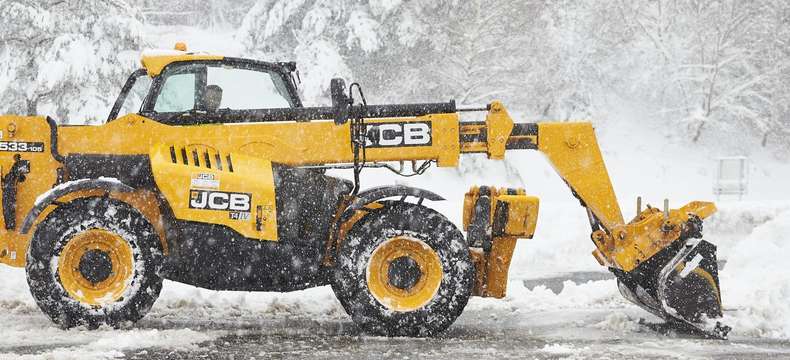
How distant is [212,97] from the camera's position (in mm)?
8156

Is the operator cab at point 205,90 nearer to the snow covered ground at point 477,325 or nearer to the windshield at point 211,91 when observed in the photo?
the windshield at point 211,91

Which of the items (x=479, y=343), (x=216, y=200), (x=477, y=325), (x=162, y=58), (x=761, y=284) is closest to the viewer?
(x=479, y=343)

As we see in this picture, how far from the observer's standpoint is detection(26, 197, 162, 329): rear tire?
744cm

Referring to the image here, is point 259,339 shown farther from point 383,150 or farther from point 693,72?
point 693,72

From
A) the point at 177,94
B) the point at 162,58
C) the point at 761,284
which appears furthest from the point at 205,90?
the point at 761,284

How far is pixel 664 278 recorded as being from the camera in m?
7.63

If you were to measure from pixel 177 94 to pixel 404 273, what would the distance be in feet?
8.34

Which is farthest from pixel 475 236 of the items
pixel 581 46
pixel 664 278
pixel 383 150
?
pixel 581 46

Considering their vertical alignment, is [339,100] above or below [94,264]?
above

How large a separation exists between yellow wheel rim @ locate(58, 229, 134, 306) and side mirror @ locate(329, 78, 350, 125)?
2004mm

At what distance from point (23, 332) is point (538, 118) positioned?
28.5m

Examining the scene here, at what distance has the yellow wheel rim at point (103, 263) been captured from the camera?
7.50 m

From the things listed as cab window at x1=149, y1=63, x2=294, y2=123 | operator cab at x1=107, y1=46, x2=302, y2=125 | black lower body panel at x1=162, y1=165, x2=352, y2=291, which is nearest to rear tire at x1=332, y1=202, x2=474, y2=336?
black lower body panel at x1=162, y1=165, x2=352, y2=291

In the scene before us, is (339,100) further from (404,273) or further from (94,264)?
(94,264)
